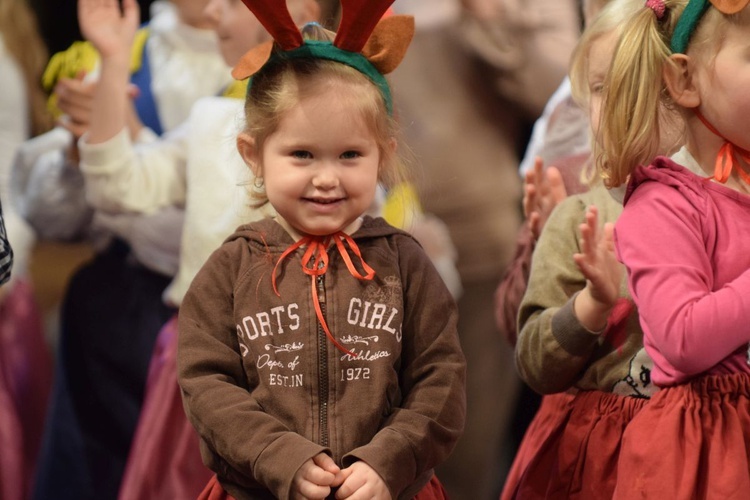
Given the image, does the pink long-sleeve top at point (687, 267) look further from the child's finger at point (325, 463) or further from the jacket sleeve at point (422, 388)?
the child's finger at point (325, 463)

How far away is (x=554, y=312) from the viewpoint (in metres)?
1.99

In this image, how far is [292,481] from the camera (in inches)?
63.1

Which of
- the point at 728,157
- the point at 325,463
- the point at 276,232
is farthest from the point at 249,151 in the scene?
the point at 728,157

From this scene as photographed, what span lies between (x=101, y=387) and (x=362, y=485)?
1832 millimetres

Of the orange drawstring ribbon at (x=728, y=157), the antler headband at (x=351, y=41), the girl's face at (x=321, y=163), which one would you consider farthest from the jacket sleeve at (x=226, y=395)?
the orange drawstring ribbon at (x=728, y=157)

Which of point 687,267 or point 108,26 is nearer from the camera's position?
point 687,267

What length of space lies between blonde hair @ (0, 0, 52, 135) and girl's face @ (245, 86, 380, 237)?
211cm

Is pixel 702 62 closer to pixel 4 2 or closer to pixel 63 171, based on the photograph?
pixel 63 171

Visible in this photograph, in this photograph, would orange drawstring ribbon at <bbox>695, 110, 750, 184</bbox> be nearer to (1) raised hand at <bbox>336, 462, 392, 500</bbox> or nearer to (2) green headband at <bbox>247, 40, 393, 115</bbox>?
(2) green headband at <bbox>247, 40, 393, 115</bbox>

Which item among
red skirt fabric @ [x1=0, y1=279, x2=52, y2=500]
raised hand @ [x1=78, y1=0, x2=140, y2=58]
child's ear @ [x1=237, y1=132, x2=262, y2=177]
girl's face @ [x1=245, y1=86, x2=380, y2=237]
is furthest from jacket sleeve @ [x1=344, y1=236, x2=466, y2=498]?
red skirt fabric @ [x1=0, y1=279, x2=52, y2=500]

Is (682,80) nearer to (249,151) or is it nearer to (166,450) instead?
(249,151)

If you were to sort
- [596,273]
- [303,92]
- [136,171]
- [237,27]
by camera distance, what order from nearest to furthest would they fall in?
[303,92]
[596,273]
[237,27]
[136,171]

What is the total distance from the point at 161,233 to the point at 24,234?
0.67 meters

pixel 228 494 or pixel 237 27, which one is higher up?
pixel 237 27
